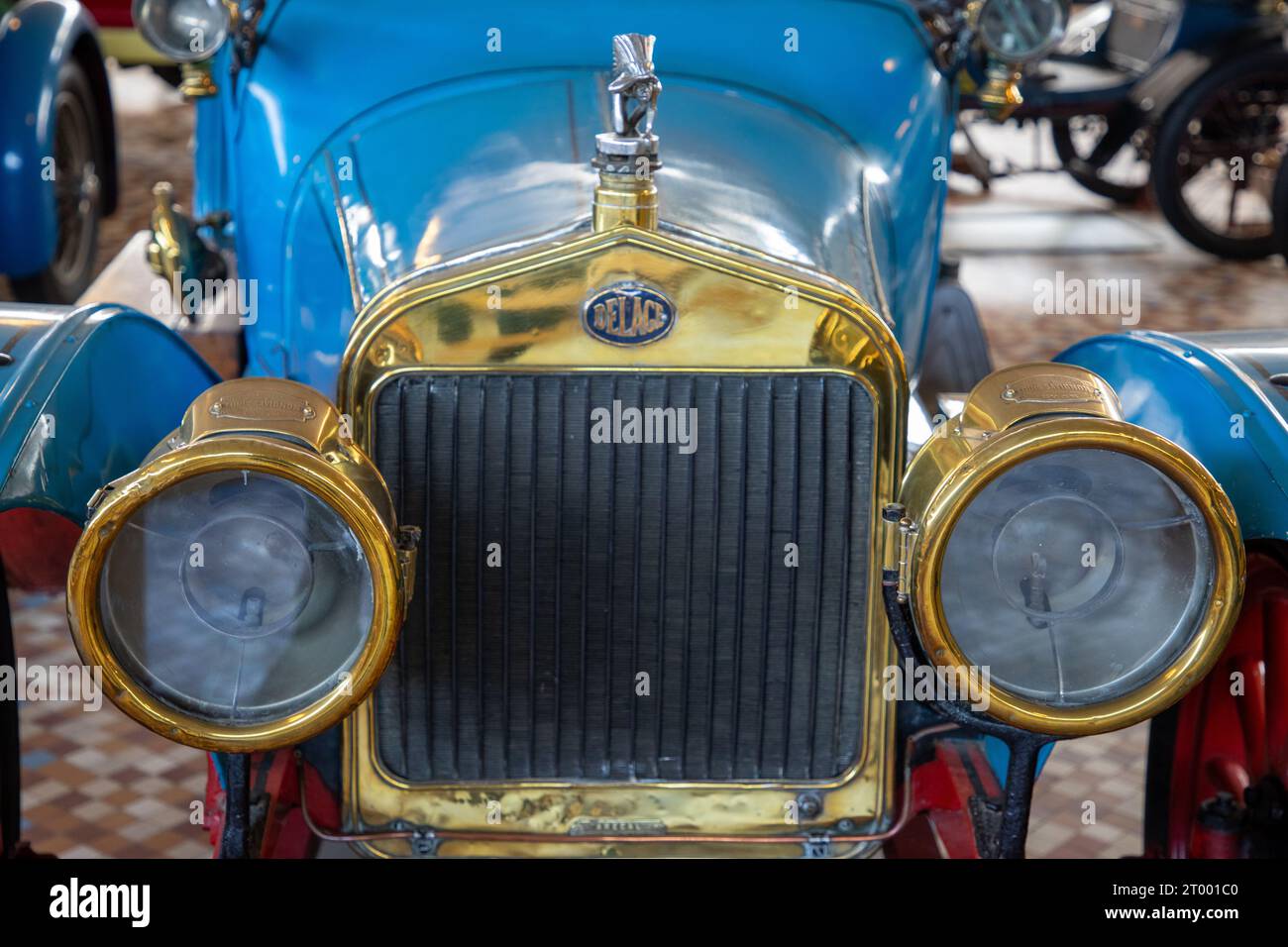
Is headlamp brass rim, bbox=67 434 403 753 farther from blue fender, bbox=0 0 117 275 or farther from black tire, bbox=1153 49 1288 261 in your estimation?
black tire, bbox=1153 49 1288 261

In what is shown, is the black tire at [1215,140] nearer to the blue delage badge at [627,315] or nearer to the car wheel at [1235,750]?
the car wheel at [1235,750]

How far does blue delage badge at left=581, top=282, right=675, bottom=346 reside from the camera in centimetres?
174

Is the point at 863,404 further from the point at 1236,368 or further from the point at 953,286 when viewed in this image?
the point at 953,286

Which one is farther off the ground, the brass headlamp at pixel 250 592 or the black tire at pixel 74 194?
the black tire at pixel 74 194

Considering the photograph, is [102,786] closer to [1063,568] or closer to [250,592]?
[250,592]

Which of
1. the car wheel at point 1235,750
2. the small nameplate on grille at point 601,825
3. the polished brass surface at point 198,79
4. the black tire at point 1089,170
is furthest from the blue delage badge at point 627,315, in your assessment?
the black tire at point 1089,170

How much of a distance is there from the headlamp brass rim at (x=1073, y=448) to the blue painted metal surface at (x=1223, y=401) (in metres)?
0.19

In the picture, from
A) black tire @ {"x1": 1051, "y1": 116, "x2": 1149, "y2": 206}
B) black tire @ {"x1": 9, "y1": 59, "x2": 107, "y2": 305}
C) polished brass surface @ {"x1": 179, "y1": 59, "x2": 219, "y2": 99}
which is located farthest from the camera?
black tire @ {"x1": 1051, "y1": 116, "x2": 1149, "y2": 206}

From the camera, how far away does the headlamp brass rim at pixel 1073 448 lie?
62.4 inches

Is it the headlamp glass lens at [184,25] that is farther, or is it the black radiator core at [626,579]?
the headlamp glass lens at [184,25]

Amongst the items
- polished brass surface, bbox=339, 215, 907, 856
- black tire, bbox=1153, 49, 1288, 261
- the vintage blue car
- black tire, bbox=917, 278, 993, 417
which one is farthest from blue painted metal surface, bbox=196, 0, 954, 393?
black tire, bbox=1153, 49, 1288, 261

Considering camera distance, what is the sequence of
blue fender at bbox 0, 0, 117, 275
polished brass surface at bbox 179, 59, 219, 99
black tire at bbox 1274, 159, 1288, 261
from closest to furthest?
polished brass surface at bbox 179, 59, 219, 99 → blue fender at bbox 0, 0, 117, 275 → black tire at bbox 1274, 159, 1288, 261

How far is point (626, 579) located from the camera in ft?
6.14

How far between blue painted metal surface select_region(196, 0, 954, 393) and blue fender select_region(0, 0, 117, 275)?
1.79 meters
